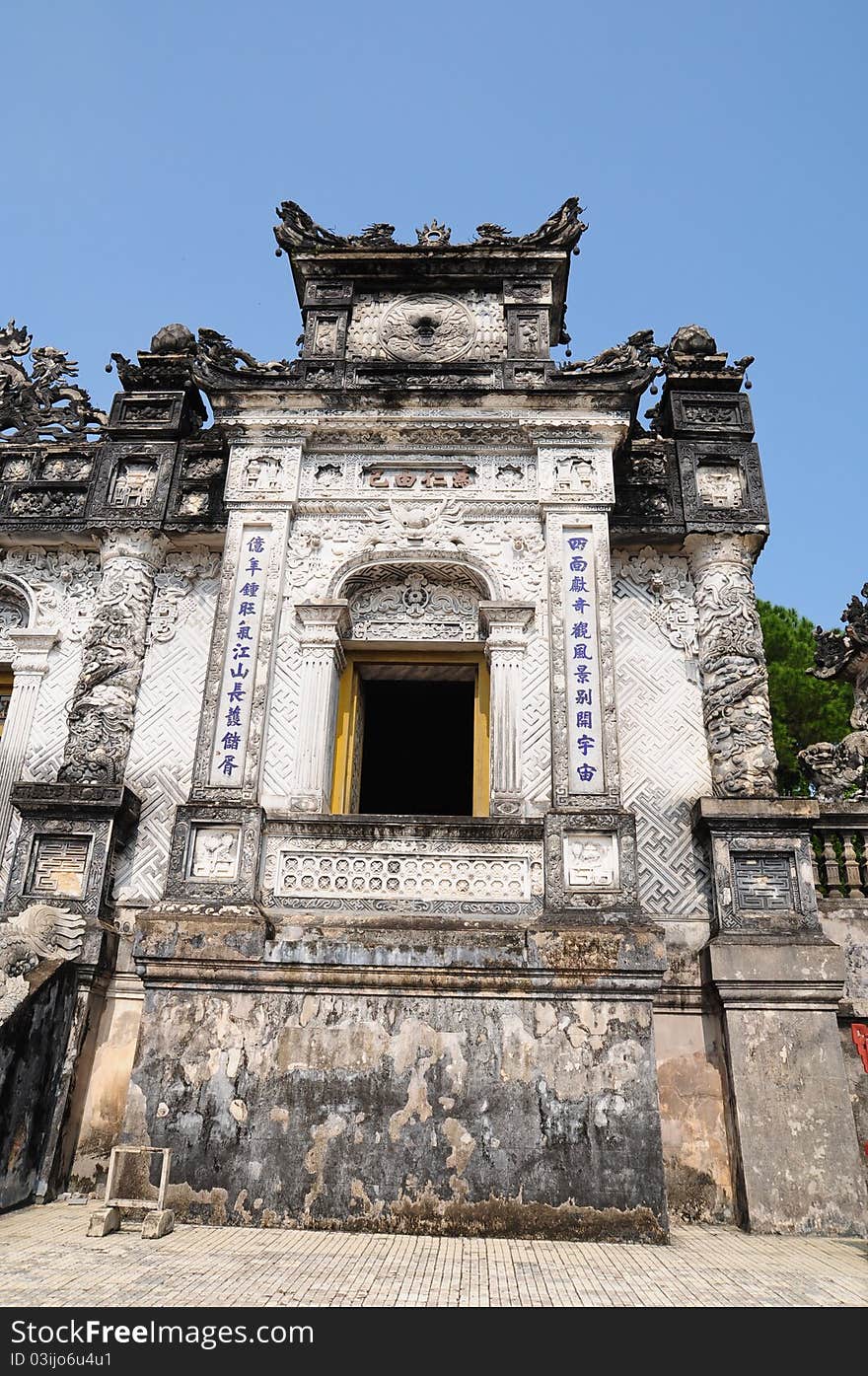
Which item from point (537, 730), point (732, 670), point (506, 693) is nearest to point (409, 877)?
point (537, 730)

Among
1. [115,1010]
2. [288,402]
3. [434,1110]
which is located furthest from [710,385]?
[115,1010]

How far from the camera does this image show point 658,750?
31.1 ft

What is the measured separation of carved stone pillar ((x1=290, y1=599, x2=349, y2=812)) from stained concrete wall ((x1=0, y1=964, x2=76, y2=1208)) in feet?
7.95

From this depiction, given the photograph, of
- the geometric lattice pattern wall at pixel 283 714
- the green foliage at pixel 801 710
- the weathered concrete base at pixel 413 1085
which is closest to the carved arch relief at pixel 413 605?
the geometric lattice pattern wall at pixel 283 714

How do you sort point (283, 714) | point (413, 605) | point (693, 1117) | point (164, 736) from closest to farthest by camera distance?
point (693, 1117) → point (283, 714) → point (164, 736) → point (413, 605)

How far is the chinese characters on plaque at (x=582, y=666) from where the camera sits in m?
8.70

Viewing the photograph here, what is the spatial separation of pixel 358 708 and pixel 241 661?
1.30m

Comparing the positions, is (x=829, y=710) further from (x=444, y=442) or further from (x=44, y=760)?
(x=44, y=760)

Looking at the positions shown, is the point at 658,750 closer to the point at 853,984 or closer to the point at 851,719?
the point at 851,719

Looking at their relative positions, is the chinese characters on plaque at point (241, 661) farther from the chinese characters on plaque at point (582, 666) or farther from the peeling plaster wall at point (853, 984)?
the peeling plaster wall at point (853, 984)

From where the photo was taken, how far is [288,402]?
1035cm

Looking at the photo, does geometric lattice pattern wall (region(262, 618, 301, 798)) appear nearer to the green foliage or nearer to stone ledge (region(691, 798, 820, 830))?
stone ledge (region(691, 798, 820, 830))

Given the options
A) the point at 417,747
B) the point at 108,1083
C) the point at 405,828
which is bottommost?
the point at 108,1083

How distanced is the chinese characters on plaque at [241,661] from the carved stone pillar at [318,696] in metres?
0.45
